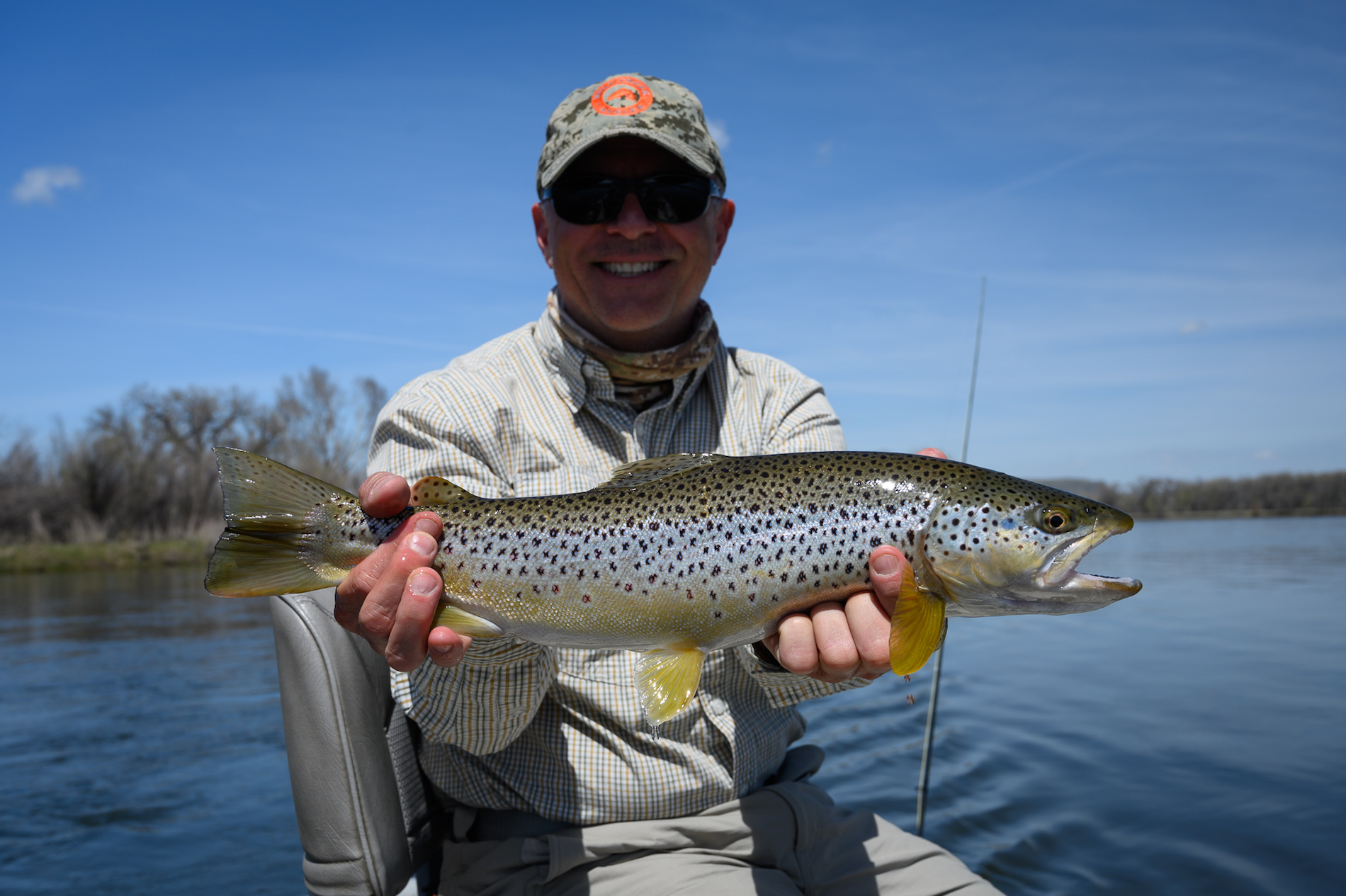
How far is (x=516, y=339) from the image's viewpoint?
12.4 feet

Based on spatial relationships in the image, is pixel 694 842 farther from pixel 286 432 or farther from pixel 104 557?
pixel 286 432

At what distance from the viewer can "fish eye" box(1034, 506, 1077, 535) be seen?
2.73 meters

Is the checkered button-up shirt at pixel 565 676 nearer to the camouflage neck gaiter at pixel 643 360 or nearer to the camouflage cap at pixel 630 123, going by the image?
the camouflage neck gaiter at pixel 643 360

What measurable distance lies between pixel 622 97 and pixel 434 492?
5.98 ft

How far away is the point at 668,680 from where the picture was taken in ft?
Result: 8.70

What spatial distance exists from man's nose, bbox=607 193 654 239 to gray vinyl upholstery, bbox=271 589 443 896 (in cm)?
179

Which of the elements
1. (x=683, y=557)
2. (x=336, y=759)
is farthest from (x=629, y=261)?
(x=336, y=759)

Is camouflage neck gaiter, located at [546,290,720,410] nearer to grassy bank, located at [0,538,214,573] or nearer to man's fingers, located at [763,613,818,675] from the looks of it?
man's fingers, located at [763,613,818,675]

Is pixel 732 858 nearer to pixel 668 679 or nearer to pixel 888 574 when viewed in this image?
pixel 668 679

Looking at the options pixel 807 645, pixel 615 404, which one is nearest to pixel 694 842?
pixel 807 645

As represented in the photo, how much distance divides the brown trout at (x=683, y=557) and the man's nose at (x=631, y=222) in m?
1.30

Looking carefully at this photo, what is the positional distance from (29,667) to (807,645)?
48.3ft

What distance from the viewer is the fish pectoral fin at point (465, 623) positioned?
2.65 metres

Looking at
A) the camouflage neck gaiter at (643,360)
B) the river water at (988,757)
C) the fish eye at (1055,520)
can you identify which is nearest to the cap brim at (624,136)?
the camouflage neck gaiter at (643,360)
